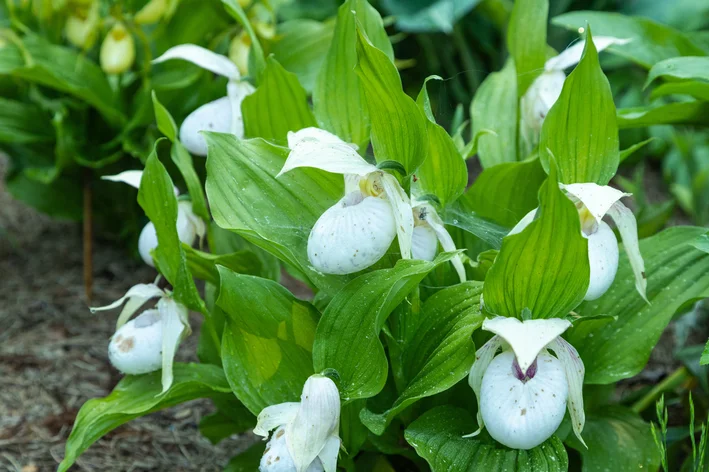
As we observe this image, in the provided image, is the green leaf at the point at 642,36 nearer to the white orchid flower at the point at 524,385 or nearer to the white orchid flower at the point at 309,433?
the white orchid flower at the point at 524,385

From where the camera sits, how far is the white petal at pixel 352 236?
98cm

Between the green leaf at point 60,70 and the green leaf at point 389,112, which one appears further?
the green leaf at point 60,70

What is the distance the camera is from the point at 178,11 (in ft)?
6.66

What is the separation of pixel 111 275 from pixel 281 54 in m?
0.89

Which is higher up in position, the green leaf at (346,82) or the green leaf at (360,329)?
the green leaf at (346,82)

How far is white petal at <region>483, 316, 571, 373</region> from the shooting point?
90 centimetres

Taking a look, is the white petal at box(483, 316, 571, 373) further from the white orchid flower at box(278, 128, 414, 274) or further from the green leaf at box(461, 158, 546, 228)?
the green leaf at box(461, 158, 546, 228)

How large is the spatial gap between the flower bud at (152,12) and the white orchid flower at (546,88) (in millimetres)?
1013

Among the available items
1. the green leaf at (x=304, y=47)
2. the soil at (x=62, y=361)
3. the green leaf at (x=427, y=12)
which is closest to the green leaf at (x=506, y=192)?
the soil at (x=62, y=361)

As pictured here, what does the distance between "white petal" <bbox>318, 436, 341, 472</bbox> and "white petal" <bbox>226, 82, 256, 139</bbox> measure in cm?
61

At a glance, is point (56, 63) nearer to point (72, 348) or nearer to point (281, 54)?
point (281, 54)

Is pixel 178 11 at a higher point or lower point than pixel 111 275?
higher

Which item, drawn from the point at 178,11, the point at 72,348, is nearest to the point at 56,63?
the point at 178,11

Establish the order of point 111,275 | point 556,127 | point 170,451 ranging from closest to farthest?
point 556,127
point 170,451
point 111,275
